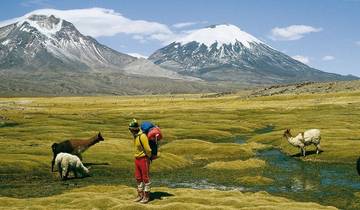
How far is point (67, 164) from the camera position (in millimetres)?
42094

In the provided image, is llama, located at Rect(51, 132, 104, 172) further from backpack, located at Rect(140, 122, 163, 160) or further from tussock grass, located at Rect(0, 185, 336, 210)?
backpack, located at Rect(140, 122, 163, 160)

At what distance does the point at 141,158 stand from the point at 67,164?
1614cm

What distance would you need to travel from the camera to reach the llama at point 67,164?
137 ft

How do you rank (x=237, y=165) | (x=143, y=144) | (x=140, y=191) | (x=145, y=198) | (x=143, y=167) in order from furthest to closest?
(x=237, y=165) < (x=140, y=191) < (x=145, y=198) < (x=143, y=167) < (x=143, y=144)

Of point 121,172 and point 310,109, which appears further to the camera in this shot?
point 310,109

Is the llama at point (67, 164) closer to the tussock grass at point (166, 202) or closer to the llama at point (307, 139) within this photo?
the tussock grass at point (166, 202)

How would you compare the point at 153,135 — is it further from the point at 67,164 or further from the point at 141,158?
the point at 67,164

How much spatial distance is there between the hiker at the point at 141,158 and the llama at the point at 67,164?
1443 centimetres

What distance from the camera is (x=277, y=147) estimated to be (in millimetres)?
68125

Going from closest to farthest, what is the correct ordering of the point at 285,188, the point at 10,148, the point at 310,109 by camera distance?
the point at 285,188, the point at 10,148, the point at 310,109

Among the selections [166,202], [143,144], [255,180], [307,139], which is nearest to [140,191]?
[166,202]

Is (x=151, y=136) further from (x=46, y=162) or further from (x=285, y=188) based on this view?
(x=46, y=162)

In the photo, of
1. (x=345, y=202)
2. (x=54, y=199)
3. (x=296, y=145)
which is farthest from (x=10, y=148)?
(x=345, y=202)

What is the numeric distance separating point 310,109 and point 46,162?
107 metres
